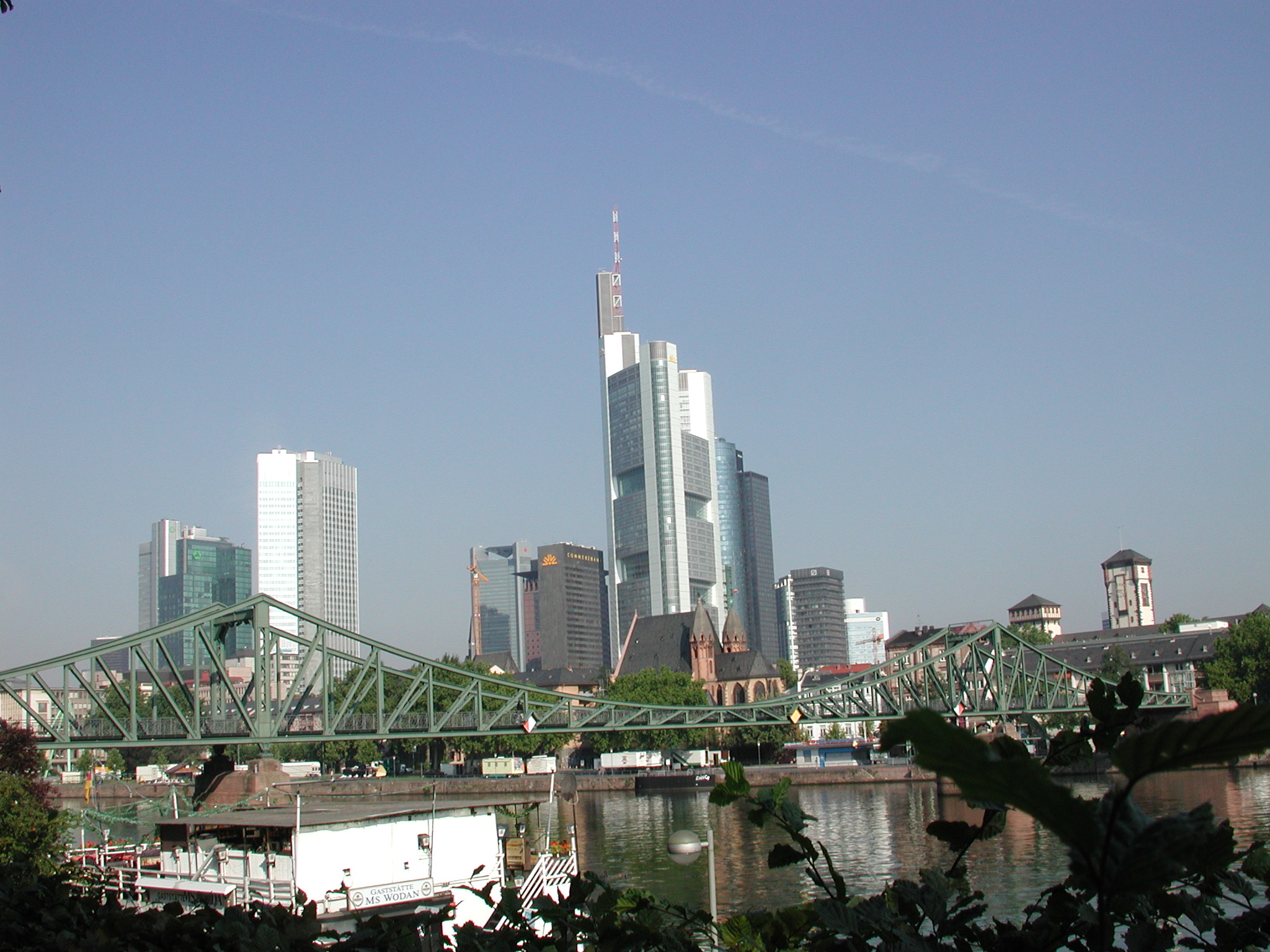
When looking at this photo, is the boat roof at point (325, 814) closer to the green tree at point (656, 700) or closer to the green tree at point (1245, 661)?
the green tree at point (656, 700)

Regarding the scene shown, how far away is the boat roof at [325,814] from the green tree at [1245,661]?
10097 cm

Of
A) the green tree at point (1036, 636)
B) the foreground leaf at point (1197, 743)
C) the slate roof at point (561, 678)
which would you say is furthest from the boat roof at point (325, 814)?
the green tree at point (1036, 636)

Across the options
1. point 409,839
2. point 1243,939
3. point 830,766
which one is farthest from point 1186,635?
point 1243,939

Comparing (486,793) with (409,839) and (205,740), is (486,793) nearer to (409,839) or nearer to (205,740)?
(205,740)

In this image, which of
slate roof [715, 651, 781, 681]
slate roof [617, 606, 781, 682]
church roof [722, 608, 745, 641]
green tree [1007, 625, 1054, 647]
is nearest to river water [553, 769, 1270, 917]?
slate roof [715, 651, 781, 681]

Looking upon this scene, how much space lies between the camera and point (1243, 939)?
3.61 m

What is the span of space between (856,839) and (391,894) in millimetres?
33177

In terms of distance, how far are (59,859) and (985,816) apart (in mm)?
37901

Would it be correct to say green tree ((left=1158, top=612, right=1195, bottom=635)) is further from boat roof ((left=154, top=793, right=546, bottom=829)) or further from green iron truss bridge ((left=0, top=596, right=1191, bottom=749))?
boat roof ((left=154, top=793, right=546, bottom=829))

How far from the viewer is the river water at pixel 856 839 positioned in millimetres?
37688

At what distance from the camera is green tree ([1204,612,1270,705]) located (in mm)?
113744

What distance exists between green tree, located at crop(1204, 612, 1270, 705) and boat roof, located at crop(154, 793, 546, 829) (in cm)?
10097

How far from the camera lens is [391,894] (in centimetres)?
2838

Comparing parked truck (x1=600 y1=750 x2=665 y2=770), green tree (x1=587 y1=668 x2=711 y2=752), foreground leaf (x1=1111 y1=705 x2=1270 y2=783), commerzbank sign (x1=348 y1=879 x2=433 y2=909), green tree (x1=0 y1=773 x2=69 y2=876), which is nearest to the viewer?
foreground leaf (x1=1111 y1=705 x2=1270 y2=783)
